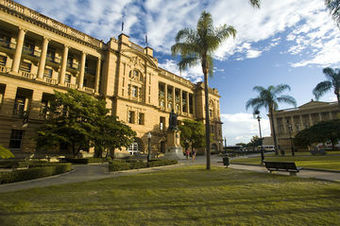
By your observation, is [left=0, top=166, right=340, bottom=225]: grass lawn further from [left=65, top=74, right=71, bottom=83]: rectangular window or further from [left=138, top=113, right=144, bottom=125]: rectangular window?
[left=138, top=113, right=144, bottom=125]: rectangular window

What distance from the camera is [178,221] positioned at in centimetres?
389

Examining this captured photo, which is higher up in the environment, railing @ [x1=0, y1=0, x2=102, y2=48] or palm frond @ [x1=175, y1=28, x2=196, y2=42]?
railing @ [x1=0, y1=0, x2=102, y2=48]

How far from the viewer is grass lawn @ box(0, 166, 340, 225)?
394 centimetres

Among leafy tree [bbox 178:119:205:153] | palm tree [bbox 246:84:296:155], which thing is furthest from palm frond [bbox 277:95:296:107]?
→ leafy tree [bbox 178:119:205:153]

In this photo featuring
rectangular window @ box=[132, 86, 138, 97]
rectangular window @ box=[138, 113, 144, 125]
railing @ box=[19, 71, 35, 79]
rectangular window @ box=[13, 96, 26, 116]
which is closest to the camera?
railing @ box=[19, 71, 35, 79]

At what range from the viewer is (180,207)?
4.78 metres

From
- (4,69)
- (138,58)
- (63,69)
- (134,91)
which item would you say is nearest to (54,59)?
(63,69)

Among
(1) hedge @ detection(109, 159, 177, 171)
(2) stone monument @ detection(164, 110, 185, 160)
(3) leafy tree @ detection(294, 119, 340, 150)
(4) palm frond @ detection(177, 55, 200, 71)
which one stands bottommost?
(1) hedge @ detection(109, 159, 177, 171)

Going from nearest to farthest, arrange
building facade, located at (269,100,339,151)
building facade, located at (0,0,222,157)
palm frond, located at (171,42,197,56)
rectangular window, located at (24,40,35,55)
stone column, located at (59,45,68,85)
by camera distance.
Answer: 1. palm frond, located at (171,42,197,56)
2. building facade, located at (0,0,222,157)
3. rectangular window, located at (24,40,35,55)
4. stone column, located at (59,45,68,85)
5. building facade, located at (269,100,339,151)

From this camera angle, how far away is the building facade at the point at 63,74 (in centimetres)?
2389

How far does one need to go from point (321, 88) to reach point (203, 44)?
26.9 m

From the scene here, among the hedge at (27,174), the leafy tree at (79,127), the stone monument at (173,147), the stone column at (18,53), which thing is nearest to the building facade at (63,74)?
the stone column at (18,53)

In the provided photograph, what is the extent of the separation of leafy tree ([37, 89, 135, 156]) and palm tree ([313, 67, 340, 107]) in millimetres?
32224

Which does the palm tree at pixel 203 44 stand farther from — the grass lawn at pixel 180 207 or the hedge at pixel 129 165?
the grass lawn at pixel 180 207
